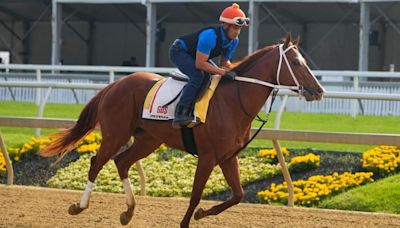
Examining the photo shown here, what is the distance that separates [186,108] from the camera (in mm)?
6984

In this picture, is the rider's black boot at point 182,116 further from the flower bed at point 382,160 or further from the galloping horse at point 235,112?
the flower bed at point 382,160

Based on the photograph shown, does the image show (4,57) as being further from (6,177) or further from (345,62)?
(6,177)

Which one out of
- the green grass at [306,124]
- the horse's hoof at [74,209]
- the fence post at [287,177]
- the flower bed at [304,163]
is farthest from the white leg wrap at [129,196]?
the green grass at [306,124]

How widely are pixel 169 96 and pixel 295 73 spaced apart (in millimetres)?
1087

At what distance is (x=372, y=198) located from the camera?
9031 mm

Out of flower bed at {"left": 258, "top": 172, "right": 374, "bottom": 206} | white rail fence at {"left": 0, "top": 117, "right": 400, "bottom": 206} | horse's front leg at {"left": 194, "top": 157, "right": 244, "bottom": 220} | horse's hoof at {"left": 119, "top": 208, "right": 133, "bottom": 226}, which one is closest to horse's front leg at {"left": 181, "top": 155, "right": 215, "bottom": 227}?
horse's front leg at {"left": 194, "top": 157, "right": 244, "bottom": 220}

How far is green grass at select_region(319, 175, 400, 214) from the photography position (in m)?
8.88

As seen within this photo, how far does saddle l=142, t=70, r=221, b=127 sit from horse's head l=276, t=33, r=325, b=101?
0.53m

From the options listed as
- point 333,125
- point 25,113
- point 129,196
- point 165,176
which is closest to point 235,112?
point 129,196

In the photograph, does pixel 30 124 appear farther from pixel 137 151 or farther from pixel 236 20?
pixel 236 20

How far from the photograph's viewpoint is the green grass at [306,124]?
453 inches

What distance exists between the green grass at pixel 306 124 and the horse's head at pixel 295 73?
14.1 feet

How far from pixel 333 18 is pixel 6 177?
49.2 feet

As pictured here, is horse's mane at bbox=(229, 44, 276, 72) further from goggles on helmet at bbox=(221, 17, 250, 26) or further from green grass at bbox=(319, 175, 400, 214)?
green grass at bbox=(319, 175, 400, 214)
